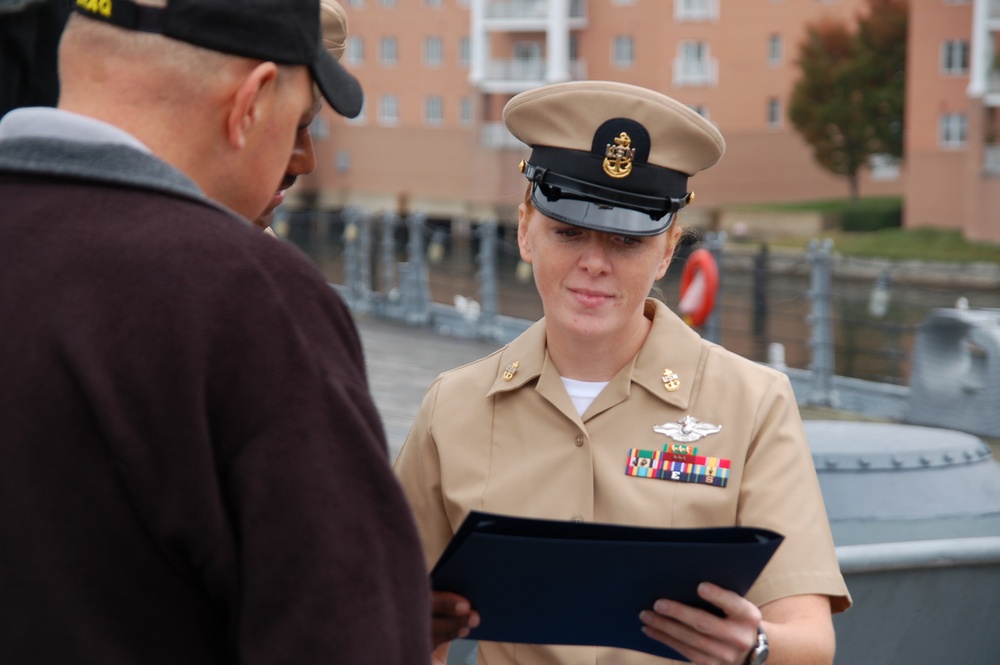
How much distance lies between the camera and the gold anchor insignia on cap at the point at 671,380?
7.41 feet

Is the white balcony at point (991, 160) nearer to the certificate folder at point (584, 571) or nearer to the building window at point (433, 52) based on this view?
the building window at point (433, 52)

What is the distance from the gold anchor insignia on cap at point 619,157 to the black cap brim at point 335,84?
0.74 metres

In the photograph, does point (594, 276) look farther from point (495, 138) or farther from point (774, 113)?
point (774, 113)

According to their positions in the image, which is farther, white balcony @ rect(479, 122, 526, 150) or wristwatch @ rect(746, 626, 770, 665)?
white balcony @ rect(479, 122, 526, 150)

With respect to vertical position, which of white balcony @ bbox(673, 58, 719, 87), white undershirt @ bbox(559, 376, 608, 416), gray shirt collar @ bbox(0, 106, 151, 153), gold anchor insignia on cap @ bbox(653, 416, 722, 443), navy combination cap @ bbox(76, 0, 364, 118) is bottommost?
gold anchor insignia on cap @ bbox(653, 416, 722, 443)

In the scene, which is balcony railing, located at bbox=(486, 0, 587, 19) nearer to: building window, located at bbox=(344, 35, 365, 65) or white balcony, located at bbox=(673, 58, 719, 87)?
white balcony, located at bbox=(673, 58, 719, 87)

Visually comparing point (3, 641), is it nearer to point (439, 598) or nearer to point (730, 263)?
point (439, 598)

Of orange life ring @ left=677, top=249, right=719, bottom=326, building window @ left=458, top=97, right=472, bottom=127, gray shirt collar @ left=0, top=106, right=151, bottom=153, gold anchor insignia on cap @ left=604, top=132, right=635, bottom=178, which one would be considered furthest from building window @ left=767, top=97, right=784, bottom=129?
gray shirt collar @ left=0, top=106, right=151, bottom=153

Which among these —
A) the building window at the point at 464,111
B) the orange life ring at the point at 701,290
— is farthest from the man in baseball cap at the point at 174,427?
the building window at the point at 464,111

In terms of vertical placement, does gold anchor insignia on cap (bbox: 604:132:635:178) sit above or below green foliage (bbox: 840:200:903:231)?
above

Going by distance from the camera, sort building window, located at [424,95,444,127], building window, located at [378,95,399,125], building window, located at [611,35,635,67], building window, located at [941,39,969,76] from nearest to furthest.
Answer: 1. building window, located at [941,39,969,76]
2. building window, located at [611,35,635,67]
3. building window, located at [424,95,444,127]
4. building window, located at [378,95,399,125]

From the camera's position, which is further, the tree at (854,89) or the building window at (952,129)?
the tree at (854,89)

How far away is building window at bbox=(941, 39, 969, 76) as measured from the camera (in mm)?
35406

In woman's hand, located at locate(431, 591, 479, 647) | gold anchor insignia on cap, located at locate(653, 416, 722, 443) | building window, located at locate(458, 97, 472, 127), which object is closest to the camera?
woman's hand, located at locate(431, 591, 479, 647)
